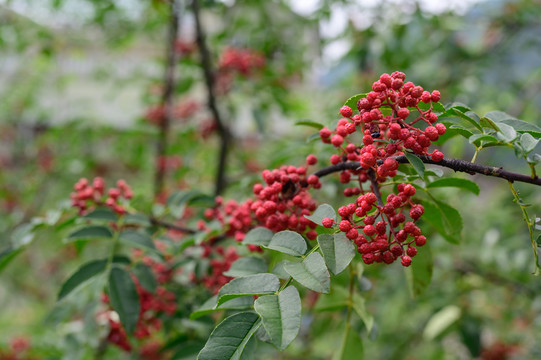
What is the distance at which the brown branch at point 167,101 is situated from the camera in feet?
9.95

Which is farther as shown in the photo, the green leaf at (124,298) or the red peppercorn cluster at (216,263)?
the red peppercorn cluster at (216,263)

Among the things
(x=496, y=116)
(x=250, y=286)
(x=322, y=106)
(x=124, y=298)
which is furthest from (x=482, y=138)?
(x=322, y=106)

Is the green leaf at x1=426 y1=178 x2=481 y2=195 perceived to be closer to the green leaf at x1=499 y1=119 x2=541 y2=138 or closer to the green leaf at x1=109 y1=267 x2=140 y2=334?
the green leaf at x1=499 y1=119 x2=541 y2=138

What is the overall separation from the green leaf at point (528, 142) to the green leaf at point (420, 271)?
1.34 ft

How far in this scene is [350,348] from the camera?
1.20m

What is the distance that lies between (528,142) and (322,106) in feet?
8.80

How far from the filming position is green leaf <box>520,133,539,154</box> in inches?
31.1

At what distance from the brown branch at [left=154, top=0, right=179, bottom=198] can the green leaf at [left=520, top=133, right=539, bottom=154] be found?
2430 millimetres

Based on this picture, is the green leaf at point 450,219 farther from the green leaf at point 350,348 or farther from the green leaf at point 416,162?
the green leaf at point 350,348

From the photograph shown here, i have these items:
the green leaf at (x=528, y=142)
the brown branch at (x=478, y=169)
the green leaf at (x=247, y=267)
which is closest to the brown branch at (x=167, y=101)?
the green leaf at (x=247, y=267)

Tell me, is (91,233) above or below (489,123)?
below

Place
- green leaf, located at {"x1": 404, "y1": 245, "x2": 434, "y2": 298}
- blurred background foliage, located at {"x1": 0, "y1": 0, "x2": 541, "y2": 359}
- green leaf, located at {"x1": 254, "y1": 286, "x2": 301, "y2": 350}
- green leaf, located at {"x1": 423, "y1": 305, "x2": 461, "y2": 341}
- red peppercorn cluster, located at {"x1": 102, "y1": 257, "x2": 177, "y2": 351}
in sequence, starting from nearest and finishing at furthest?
1. green leaf, located at {"x1": 254, "y1": 286, "x2": 301, "y2": 350}
2. green leaf, located at {"x1": 404, "y1": 245, "x2": 434, "y2": 298}
3. red peppercorn cluster, located at {"x1": 102, "y1": 257, "x2": 177, "y2": 351}
4. green leaf, located at {"x1": 423, "y1": 305, "x2": 461, "y2": 341}
5. blurred background foliage, located at {"x1": 0, "y1": 0, "x2": 541, "y2": 359}

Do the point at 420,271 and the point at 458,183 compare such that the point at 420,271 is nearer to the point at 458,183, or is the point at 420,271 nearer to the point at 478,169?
the point at 458,183

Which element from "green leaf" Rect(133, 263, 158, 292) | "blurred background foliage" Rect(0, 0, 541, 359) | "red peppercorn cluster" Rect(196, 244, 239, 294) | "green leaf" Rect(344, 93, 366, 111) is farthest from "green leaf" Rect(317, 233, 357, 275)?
"blurred background foliage" Rect(0, 0, 541, 359)
